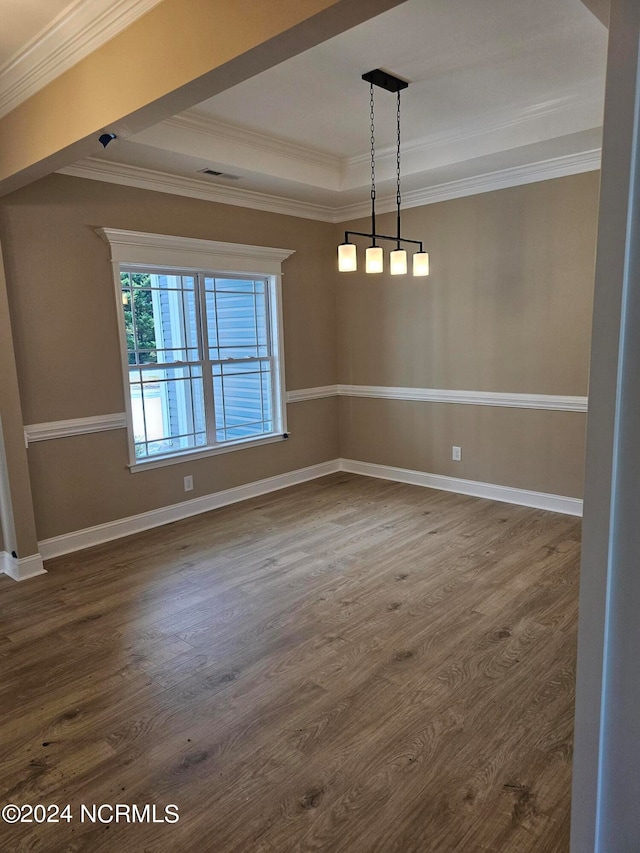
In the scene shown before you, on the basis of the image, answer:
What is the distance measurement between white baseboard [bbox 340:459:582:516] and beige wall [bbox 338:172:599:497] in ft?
0.23

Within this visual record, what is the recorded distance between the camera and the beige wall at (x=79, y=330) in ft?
11.9

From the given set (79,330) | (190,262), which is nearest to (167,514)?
(79,330)

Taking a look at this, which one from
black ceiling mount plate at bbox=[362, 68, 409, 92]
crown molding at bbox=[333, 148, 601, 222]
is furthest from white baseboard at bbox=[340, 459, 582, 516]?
black ceiling mount plate at bbox=[362, 68, 409, 92]

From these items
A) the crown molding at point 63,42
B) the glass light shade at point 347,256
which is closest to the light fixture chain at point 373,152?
the glass light shade at point 347,256

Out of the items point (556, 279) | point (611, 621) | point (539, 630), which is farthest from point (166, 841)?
point (556, 279)

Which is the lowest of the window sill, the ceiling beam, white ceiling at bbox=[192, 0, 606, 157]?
the window sill

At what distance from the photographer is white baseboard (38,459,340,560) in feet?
13.0

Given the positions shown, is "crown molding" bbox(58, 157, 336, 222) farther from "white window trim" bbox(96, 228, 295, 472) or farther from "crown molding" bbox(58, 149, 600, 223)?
"white window trim" bbox(96, 228, 295, 472)

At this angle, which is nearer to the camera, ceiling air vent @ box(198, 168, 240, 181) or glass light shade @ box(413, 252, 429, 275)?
glass light shade @ box(413, 252, 429, 275)

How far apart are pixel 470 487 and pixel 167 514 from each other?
2.70 metres

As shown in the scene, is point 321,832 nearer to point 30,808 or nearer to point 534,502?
point 30,808

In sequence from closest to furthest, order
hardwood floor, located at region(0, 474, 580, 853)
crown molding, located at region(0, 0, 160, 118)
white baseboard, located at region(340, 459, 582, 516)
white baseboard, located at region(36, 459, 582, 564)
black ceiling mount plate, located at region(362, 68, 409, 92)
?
hardwood floor, located at region(0, 474, 580, 853), crown molding, located at region(0, 0, 160, 118), black ceiling mount plate, located at region(362, 68, 409, 92), white baseboard, located at region(36, 459, 582, 564), white baseboard, located at region(340, 459, 582, 516)

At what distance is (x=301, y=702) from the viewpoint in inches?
91.4

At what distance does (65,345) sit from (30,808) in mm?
2831
